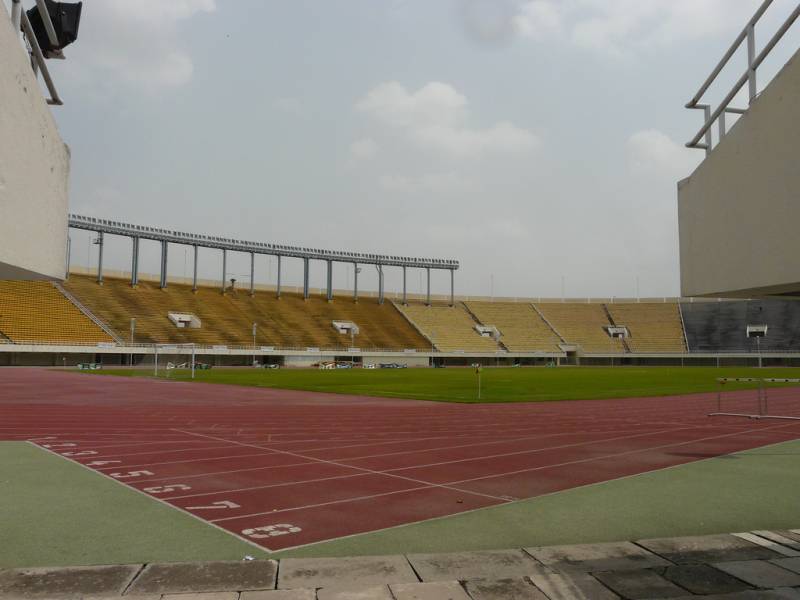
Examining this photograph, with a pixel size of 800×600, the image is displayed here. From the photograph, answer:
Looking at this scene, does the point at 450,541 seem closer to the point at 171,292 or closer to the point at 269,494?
the point at 269,494

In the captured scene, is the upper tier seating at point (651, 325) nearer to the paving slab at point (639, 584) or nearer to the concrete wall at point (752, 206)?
the concrete wall at point (752, 206)

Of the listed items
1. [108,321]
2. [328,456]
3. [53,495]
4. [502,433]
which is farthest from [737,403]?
[108,321]

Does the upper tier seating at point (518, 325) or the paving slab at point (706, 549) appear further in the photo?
the upper tier seating at point (518, 325)

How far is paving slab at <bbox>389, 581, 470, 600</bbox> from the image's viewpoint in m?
4.66

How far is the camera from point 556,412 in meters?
19.7

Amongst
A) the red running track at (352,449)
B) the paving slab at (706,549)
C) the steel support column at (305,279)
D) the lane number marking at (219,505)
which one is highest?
the steel support column at (305,279)

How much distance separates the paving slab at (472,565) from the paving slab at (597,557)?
0.20m

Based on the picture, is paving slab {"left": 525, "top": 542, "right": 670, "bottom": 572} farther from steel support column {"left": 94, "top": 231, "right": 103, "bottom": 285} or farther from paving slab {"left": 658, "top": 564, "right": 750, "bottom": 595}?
steel support column {"left": 94, "top": 231, "right": 103, "bottom": 285}

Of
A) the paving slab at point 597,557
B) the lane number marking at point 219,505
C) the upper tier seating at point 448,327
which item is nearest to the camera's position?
the paving slab at point 597,557

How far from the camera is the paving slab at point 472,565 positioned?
516 centimetres

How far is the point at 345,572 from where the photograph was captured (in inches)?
206

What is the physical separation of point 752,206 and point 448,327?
3499 inches

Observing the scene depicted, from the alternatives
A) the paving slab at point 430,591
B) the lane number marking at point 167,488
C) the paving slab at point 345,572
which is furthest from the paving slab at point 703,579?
the lane number marking at point 167,488

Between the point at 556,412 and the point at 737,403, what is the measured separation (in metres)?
8.67
